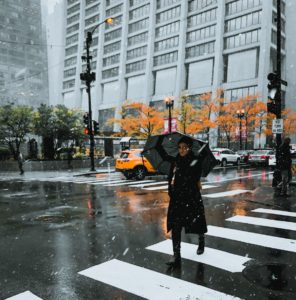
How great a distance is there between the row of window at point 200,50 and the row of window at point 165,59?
2935mm

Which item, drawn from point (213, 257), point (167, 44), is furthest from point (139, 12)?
point (213, 257)

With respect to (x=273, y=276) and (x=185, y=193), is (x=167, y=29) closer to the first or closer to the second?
(x=185, y=193)

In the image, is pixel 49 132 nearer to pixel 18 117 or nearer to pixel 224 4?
pixel 18 117

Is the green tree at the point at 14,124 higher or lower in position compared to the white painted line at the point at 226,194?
higher

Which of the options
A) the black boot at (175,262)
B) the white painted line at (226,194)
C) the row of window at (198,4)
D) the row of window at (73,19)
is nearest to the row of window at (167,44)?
the row of window at (198,4)

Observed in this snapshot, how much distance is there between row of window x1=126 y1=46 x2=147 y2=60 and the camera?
257ft

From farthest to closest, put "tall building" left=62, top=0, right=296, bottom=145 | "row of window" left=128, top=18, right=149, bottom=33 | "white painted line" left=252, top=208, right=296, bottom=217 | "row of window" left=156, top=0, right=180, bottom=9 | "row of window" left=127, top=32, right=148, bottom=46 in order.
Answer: "row of window" left=128, top=18, right=149, bottom=33, "row of window" left=127, top=32, right=148, bottom=46, "row of window" left=156, top=0, right=180, bottom=9, "tall building" left=62, top=0, right=296, bottom=145, "white painted line" left=252, top=208, right=296, bottom=217

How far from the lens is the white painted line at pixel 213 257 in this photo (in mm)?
5277

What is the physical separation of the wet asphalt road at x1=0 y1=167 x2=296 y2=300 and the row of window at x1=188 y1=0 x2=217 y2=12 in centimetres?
6261

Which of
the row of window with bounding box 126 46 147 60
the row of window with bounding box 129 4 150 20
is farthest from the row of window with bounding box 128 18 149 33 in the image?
the row of window with bounding box 126 46 147 60

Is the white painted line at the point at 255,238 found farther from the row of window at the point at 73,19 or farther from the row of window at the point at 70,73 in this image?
the row of window at the point at 73,19

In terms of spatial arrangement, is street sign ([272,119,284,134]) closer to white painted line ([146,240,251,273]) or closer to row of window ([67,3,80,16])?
white painted line ([146,240,251,273])

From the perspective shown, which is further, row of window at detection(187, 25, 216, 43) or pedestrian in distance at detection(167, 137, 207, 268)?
row of window at detection(187, 25, 216, 43)

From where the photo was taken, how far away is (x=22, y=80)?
129 m
